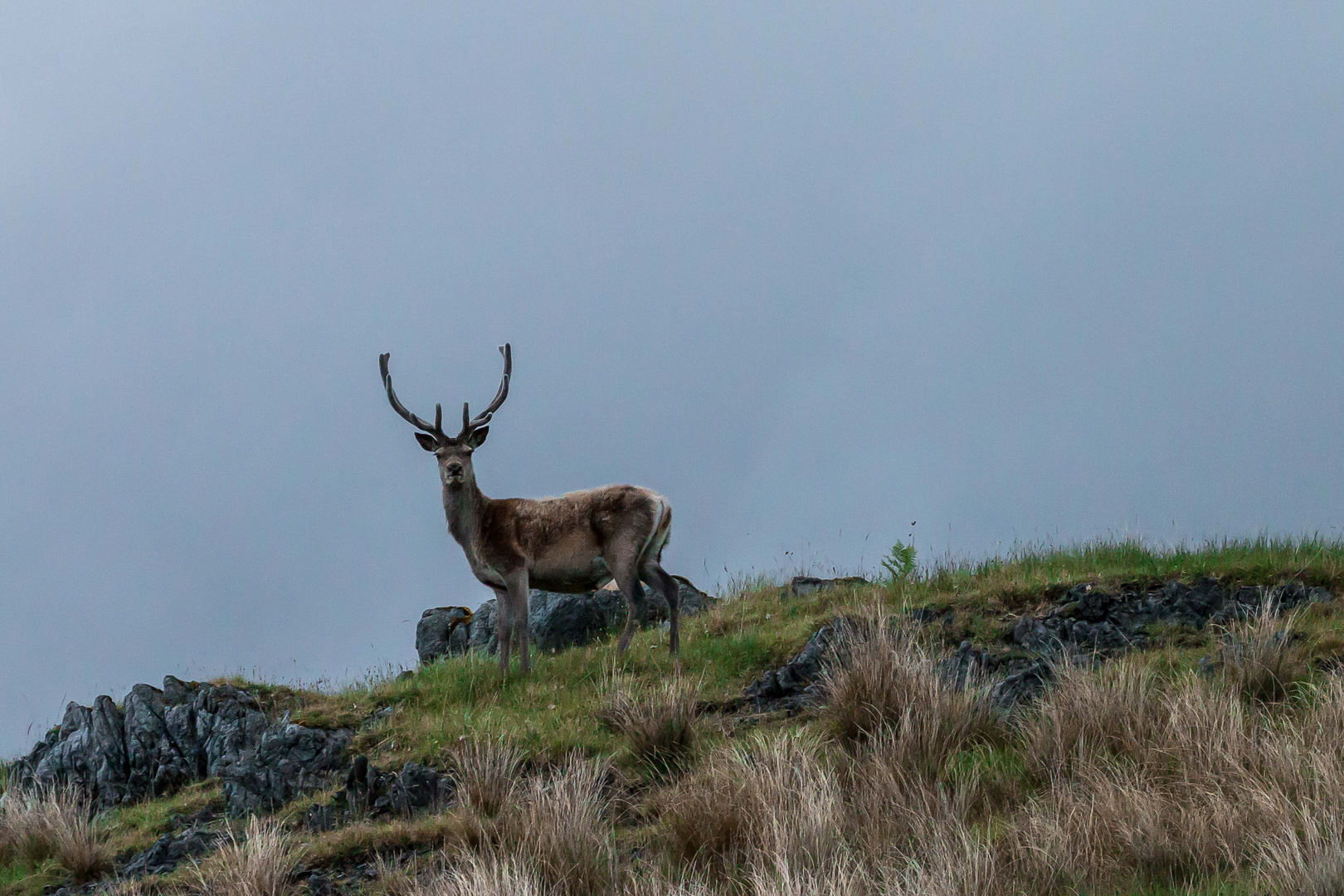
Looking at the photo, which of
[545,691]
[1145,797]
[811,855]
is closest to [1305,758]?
[1145,797]

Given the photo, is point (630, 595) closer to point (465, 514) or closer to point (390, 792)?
point (465, 514)

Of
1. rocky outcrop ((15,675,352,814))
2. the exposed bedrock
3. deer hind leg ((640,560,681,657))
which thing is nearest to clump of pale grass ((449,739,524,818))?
the exposed bedrock

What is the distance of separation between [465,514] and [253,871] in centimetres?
543

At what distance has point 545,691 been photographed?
1109 centimetres

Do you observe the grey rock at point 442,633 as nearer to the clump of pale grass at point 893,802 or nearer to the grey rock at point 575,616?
the grey rock at point 575,616

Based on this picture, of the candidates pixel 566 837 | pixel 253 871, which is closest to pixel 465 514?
pixel 253 871

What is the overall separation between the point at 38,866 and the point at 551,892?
20.0ft

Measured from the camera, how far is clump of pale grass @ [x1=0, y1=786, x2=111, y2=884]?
9.66m

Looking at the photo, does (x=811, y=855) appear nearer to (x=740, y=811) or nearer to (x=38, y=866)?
(x=740, y=811)

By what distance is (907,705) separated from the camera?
330 inches

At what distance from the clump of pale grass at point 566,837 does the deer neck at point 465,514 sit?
16.2 ft

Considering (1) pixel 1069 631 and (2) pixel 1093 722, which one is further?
(1) pixel 1069 631

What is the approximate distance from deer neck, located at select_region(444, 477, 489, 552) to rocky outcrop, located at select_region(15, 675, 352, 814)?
7.87 feet

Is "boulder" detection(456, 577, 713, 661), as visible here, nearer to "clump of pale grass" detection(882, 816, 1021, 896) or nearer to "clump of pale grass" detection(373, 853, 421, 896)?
"clump of pale grass" detection(373, 853, 421, 896)
